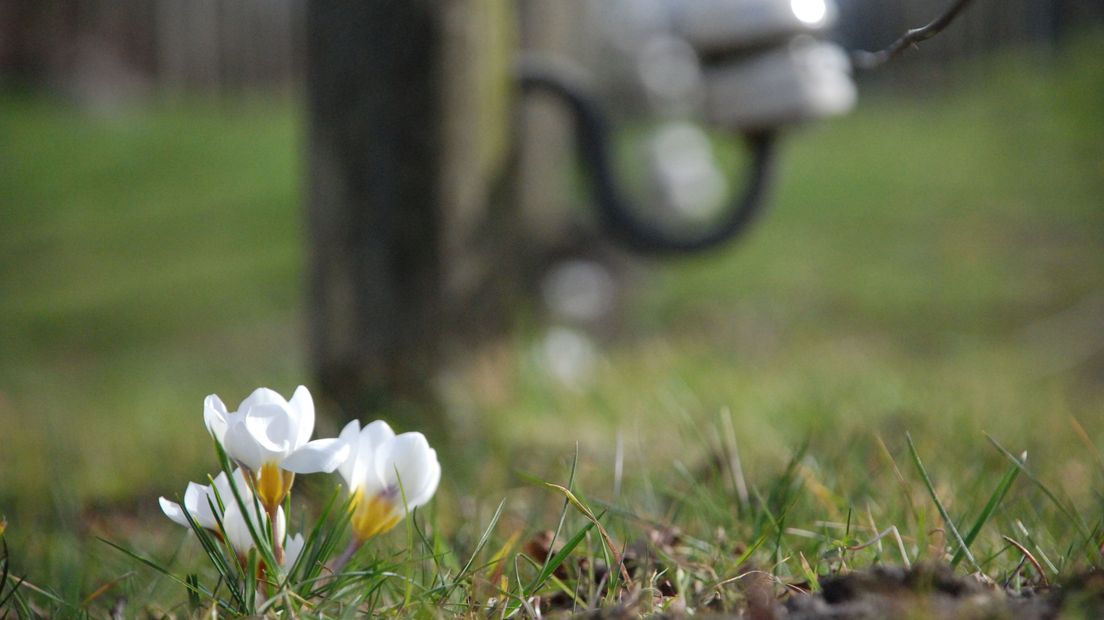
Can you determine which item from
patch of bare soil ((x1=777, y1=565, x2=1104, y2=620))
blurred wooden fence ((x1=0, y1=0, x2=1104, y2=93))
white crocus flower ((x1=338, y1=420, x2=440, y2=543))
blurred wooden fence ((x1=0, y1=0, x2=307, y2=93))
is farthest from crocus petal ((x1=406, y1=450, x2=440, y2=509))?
blurred wooden fence ((x1=0, y1=0, x2=307, y2=93))

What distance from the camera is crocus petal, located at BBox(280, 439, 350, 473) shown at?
0.72m

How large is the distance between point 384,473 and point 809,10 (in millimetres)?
1399

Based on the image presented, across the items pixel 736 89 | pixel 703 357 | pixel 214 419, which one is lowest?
pixel 703 357

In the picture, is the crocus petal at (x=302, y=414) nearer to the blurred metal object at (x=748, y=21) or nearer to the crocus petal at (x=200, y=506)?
the crocus petal at (x=200, y=506)

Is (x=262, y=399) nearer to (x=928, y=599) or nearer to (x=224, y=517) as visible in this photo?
(x=224, y=517)

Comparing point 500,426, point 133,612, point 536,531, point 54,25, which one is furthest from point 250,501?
point 54,25

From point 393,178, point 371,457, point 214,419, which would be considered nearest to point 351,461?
point 371,457

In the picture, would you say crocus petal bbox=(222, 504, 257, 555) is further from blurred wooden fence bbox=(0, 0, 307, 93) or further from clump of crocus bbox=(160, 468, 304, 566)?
blurred wooden fence bbox=(0, 0, 307, 93)

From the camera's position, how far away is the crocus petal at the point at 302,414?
2.47ft

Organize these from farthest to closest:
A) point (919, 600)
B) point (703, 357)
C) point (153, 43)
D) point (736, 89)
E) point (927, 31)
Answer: point (153, 43) < point (703, 357) < point (736, 89) < point (927, 31) < point (919, 600)

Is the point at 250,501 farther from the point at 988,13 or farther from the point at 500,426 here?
the point at 988,13

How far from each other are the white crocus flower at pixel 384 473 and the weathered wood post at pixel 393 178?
1.04 metres

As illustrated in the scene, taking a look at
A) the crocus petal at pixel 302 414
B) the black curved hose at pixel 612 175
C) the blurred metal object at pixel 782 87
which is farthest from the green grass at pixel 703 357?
the blurred metal object at pixel 782 87

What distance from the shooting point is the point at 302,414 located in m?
0.76
